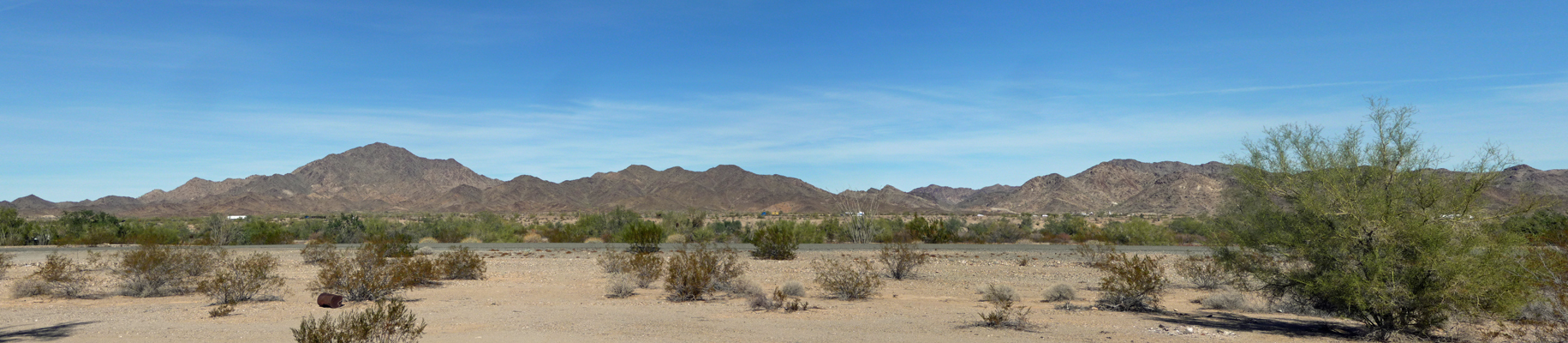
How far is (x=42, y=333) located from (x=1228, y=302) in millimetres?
18688

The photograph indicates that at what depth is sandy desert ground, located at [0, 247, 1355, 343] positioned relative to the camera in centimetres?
1192

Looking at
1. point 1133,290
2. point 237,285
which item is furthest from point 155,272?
point 1133,290

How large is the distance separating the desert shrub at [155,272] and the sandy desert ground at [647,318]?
0.46m

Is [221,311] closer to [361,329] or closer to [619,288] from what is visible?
[619,288]

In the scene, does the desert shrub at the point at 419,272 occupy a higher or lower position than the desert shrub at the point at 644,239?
lower

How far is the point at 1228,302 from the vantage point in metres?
15.6

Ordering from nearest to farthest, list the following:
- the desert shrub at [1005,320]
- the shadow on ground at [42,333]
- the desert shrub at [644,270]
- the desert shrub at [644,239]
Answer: the shadow on ground at [42,333]
the desert shrub at [1005,320]
the desert shrub at [644,270]
the desert shrub at [644,239]

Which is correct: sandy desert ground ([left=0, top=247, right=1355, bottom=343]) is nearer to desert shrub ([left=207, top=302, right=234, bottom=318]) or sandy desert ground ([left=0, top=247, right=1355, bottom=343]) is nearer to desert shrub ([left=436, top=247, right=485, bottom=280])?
desert shrub ([left=207, top=302, right=234, bottom=318])

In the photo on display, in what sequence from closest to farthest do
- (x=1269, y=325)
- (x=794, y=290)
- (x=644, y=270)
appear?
(x=1269, y=325) → (x=794, y=290) → (x=644, y=270)

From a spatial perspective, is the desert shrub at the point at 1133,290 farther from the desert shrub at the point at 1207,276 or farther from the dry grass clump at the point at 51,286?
the dry grass clump at the point at 51,286

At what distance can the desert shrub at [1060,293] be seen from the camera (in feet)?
54.7

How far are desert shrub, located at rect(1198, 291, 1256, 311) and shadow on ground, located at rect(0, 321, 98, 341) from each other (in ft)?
59.3

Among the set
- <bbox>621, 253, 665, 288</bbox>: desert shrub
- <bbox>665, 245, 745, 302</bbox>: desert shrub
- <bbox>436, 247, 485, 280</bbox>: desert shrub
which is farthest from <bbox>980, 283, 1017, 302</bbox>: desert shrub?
<bbox>436, 247, 485, 280</bbox>: desert shrub

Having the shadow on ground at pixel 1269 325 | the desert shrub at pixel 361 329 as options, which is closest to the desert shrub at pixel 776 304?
the shadow on ground at pixel 1269 325
